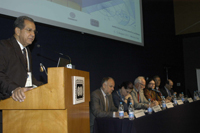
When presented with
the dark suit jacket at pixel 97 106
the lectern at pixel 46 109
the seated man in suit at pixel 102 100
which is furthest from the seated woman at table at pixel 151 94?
the lectern at pixel 46 109

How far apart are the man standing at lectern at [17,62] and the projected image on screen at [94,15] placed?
35.1 inches

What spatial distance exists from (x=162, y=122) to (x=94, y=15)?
214 cm

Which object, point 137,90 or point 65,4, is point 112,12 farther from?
point 137,90

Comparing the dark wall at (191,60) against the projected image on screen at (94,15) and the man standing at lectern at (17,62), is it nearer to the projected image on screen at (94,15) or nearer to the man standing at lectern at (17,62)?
the projected image on screen at (94,15)

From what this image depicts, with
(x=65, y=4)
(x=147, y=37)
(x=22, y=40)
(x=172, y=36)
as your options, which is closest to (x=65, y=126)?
(x=22, y=40)

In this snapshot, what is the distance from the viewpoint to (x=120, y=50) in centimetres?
533

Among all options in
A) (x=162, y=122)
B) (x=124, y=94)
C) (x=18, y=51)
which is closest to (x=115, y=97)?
(x=124, y=94)

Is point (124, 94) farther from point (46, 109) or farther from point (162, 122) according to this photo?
point (46, 109)

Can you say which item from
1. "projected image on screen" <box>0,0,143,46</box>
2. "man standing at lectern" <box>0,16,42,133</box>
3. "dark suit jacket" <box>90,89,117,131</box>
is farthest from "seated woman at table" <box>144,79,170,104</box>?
"man standing at lectern" <box>0,16,42,133</box>

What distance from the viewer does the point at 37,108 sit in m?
1.28

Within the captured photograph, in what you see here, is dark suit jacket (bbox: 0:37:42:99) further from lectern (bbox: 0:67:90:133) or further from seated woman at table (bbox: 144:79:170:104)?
seated woman at table (bbox: 144:79:170:104)

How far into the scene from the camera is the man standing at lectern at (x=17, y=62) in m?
1.45

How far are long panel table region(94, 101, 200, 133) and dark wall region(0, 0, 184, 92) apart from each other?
1.37 m

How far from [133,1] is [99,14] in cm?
160
